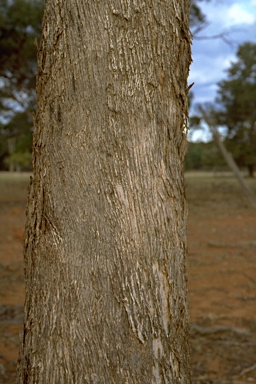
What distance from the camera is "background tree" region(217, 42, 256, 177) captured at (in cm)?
2794

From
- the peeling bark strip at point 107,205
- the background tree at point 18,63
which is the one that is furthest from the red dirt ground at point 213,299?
the background tree at point 18,63

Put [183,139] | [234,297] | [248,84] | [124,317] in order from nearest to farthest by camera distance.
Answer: [124,317] → [183,139] → [234,297] → [248,84]

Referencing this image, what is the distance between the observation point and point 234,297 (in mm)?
6969

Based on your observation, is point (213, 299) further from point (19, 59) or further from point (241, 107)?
point (241, 107)

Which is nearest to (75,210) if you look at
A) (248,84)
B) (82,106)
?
(82,106)

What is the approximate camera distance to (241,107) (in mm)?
28250

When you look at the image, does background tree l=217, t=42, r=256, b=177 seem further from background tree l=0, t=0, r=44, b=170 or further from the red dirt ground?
the red dirt ground

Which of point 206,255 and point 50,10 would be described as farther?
point 206,255

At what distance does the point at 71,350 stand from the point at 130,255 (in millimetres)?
433

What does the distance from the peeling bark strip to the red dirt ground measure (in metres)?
2.15

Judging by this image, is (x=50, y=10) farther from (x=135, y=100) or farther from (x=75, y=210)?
(x=75, y=210)

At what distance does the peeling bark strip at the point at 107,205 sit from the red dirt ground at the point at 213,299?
215 cm

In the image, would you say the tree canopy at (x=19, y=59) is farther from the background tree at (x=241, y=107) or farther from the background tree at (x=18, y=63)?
the background tree at (x=241, y=107)

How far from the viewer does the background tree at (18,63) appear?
17.1 meters
